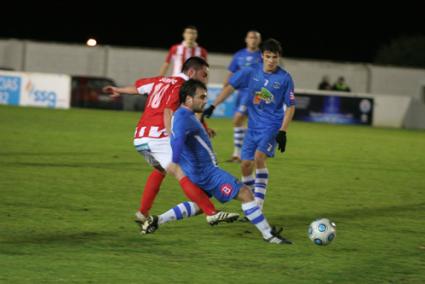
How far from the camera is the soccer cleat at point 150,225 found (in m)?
9.19

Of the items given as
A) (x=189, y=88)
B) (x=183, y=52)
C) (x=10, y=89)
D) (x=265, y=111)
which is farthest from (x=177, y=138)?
(x=10, y=89)

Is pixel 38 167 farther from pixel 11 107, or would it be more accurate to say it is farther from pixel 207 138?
pixel 11 107

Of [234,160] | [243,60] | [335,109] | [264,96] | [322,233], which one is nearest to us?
[322,233]

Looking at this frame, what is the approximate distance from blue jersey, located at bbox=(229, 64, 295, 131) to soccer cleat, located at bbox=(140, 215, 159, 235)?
2.18 metres

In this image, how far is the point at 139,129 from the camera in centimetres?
968

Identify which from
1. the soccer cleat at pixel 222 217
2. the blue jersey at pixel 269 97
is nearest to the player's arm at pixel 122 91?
the blue jersey at pixel 269 97

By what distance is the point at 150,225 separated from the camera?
9188 mm

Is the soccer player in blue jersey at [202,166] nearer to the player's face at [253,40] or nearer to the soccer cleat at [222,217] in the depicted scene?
the soccer cleat at [222,217]

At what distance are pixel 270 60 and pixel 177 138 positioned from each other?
238 centimetres

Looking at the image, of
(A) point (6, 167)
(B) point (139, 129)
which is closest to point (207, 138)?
(B) point (139, 129)

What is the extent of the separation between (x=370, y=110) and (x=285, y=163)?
17079 mm

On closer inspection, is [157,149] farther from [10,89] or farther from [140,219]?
[10,89]

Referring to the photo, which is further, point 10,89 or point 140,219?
point 10,89

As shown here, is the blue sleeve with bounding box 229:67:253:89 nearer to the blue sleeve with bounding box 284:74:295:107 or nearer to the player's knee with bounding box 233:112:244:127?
the blue sleeve with bounding box 284:74:295:107
